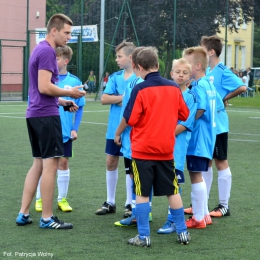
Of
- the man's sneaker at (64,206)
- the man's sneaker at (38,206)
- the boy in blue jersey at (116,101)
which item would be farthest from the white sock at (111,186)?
the man's sneaker at (38,206)

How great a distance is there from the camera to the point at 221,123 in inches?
265

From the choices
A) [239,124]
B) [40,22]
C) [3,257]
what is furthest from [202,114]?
[40,22]

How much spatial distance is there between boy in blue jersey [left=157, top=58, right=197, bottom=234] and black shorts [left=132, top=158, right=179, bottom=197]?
17.5 inches

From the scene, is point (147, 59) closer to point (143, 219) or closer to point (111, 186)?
point (143, 219)

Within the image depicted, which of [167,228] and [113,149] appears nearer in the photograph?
[167,228]

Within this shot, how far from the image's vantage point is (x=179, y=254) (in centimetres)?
512

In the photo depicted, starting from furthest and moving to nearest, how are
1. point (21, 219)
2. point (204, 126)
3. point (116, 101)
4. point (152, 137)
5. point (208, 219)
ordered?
1. point (116, 101)
2. point (208, 219)
3. point (204, 126)
4. point (21, 219)
5. point (152, 137)

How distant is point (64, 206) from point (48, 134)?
1256 millimetres

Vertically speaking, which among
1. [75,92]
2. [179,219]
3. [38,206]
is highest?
[75,92]

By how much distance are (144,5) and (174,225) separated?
82.2ft

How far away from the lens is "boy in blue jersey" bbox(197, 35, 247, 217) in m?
6.73

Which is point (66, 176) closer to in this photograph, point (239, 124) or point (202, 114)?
point (202, 114)

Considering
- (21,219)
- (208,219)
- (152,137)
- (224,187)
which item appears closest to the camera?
(152,137)

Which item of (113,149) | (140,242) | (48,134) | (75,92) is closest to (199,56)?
(75,92)
